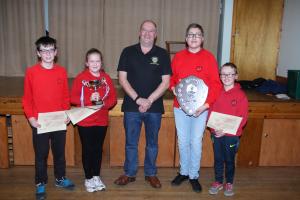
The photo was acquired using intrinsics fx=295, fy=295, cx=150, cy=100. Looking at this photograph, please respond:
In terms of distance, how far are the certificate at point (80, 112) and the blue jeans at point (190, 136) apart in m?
0.62

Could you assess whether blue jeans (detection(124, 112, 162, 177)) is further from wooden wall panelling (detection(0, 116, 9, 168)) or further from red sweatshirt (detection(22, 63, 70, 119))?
wooden wall panelling (detection(0, 116, 9, 168))

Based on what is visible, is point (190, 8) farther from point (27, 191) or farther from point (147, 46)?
point (27, 191)

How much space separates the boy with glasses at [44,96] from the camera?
6.72 feet

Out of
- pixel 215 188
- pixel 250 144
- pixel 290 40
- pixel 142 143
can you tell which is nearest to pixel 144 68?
pixel 142 143

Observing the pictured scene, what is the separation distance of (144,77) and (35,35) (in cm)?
282

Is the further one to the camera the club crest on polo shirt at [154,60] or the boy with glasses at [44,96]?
the club crest on polo shirt at [154,60]

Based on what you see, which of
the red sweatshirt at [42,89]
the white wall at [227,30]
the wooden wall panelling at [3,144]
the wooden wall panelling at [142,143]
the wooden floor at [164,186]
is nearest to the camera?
the red sweatshirt at [42,89]

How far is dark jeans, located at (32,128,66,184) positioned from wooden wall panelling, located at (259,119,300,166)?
1855 millimetres

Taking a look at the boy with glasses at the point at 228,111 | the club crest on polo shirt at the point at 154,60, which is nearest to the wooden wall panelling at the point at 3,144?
the club crest on polo shirt at the point at 154,60

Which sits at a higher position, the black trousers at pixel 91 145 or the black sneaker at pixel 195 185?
the black trousers at pixel 91 145

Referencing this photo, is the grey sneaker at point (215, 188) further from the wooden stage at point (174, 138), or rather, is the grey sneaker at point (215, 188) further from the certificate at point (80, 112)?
the certificate at point (80, 112)

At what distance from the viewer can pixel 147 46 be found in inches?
86.4

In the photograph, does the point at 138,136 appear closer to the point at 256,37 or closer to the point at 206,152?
the point at 206,152

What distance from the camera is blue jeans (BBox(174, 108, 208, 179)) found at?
2223 mm
